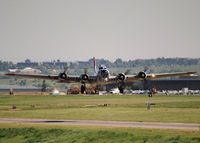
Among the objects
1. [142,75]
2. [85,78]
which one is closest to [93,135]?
[85,78]

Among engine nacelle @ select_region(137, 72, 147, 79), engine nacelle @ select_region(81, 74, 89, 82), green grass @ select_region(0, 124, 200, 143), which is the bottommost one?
green grass @ select_region(0, 124, 200, 143)

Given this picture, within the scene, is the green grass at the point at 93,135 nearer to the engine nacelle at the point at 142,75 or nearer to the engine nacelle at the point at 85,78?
the engine nacelle at the point at 85,78

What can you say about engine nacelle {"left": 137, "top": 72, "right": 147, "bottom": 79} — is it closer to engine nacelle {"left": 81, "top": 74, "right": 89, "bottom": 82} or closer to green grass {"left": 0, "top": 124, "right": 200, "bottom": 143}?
engine nacelle {"left": 81, "top": 74, "right": 89, "bottom": 82}

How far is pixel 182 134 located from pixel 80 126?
45.5 feet

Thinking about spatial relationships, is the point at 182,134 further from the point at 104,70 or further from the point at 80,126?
the point at 104,70

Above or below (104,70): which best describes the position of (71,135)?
below

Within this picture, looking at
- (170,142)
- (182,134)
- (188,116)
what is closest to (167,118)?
(188,116)

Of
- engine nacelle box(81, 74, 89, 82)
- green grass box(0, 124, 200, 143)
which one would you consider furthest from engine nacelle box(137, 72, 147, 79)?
green grass box(0, 124, 200, 143)

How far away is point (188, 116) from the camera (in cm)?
5334

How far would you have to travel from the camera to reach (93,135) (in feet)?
126

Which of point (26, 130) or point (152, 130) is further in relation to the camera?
point (26, 130)

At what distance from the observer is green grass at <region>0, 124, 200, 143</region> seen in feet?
115

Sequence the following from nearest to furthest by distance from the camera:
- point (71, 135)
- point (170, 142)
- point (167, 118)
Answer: point (170, 142), point (71, 135), point (167, 118)

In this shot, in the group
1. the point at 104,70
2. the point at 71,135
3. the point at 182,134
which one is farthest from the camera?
the point at 104,70
